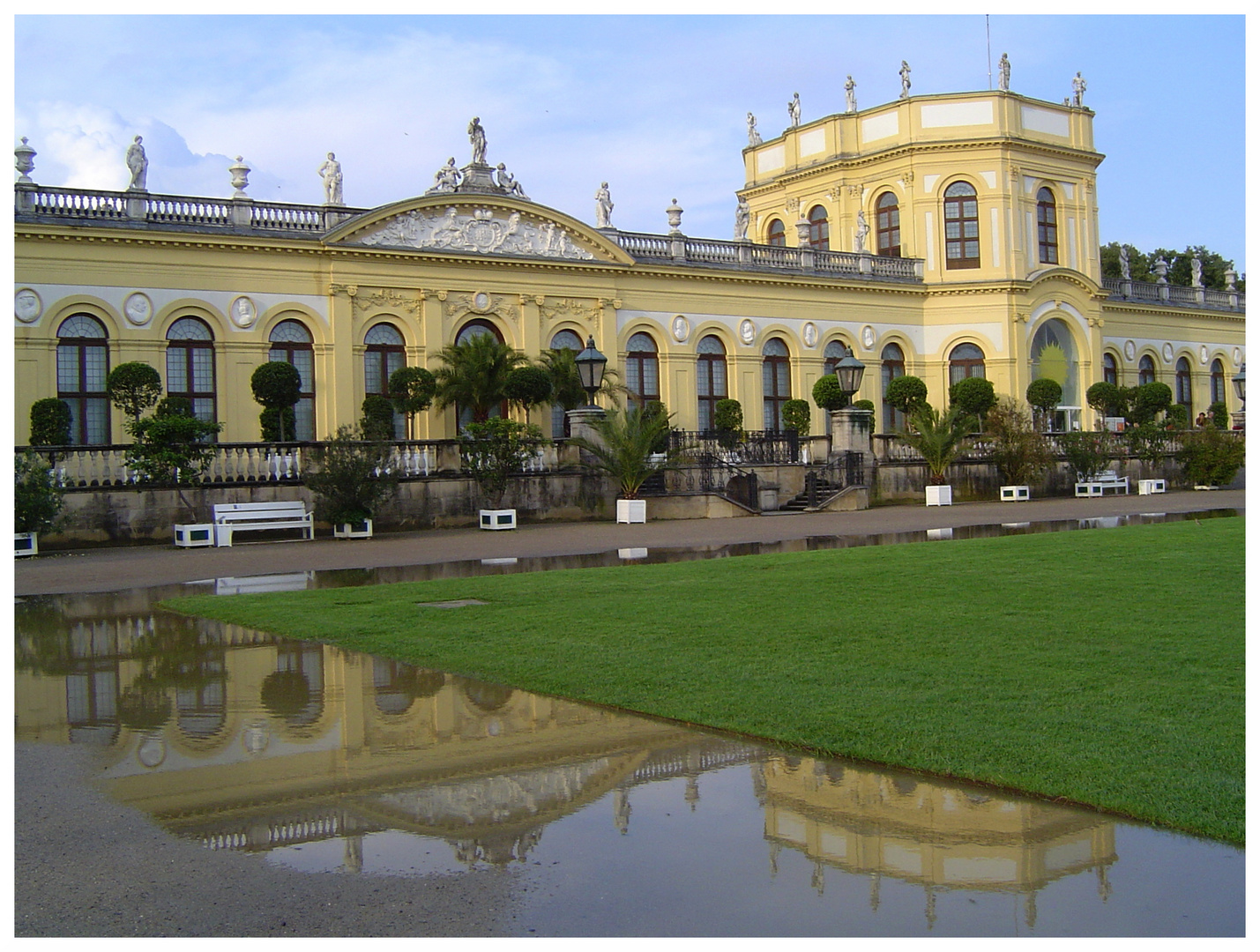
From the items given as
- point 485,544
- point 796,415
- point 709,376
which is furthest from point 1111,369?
point 485,544

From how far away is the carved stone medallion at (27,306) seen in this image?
27.6m

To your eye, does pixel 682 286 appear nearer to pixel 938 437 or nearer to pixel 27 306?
pixel 938 437

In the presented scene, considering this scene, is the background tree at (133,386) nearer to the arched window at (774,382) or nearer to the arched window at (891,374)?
the arched window at (774,382)

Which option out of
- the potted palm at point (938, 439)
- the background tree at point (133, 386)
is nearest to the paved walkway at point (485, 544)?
the potted palm at point (938, 439)

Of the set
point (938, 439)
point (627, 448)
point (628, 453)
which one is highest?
point (938, 439)

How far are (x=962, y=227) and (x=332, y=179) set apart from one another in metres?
21.3

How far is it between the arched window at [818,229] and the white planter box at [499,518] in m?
23.4

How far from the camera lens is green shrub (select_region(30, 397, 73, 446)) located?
25.5 meters

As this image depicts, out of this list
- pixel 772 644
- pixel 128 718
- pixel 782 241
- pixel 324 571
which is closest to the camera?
pixel 128 718

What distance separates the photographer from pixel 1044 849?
4.65 metres

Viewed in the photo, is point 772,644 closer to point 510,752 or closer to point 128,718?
point 510,752

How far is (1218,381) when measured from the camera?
51.7 meters
